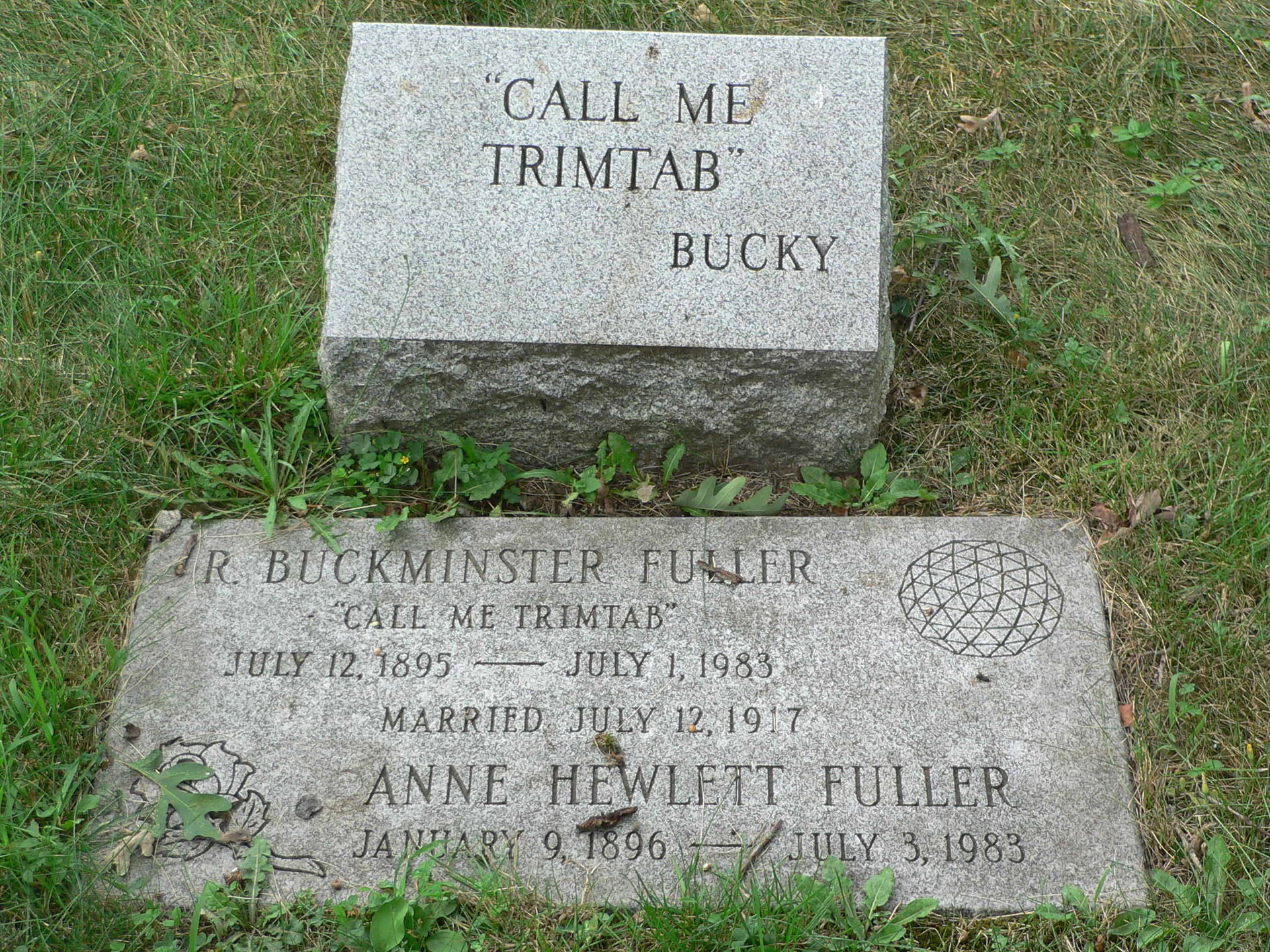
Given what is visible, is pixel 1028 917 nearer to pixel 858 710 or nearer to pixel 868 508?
pixel 858 710

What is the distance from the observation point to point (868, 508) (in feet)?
9.46

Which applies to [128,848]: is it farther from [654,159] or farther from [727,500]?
[654,159]

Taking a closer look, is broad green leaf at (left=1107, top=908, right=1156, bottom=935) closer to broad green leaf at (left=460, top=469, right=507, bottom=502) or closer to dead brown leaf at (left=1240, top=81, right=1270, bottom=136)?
broad green leaf at (left=460, top=469, right=507, bottom=502)

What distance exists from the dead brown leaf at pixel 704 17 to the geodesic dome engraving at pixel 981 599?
228 cm

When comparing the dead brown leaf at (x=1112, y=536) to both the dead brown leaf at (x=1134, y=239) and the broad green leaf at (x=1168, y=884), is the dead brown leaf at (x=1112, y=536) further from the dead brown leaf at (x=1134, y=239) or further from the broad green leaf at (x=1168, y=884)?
the dead brown leaf at (x=1134, y=239)

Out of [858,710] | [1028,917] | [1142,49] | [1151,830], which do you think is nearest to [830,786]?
[858,710]

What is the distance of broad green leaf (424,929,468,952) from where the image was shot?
2178 millimetres

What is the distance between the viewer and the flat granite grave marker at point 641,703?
7.52 feet

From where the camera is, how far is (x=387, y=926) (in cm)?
217

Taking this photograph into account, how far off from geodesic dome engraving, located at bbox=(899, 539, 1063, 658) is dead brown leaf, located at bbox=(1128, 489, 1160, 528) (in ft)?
1.02

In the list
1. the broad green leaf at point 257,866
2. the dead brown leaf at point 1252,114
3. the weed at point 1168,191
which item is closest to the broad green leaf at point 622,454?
the broad green leaf at point 257,866

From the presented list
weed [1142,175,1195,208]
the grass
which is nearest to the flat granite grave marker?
the grass

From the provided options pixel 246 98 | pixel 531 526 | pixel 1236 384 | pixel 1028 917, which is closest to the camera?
pixel 1028 917

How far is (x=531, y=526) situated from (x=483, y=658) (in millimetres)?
366
